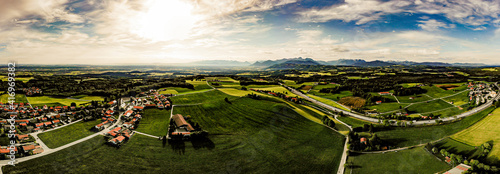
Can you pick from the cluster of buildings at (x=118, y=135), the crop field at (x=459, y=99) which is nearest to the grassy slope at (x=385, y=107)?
the crop field at (x=459, y=99)

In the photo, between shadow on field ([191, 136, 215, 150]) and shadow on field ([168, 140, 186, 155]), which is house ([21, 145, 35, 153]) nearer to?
shadow on field ([168, 140, 186, 155])

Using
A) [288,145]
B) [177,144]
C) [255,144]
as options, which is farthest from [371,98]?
[177,144]

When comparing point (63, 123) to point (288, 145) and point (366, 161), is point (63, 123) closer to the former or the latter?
point (288, 145)

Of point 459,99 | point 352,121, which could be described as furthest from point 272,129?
point 459,99

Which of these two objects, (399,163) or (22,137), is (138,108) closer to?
(22,137)

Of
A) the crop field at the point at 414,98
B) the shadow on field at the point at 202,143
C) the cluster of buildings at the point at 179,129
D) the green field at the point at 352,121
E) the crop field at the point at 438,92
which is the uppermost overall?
the crop field at the point at 438,92

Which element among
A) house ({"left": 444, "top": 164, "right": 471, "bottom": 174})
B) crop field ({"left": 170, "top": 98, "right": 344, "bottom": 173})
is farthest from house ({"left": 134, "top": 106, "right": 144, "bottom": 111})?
house ({"left": 444, "top": 164, "right": 471, "bottom": 174})

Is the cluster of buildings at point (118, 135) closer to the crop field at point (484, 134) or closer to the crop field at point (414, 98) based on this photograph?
the crop field at point (484, 134)
